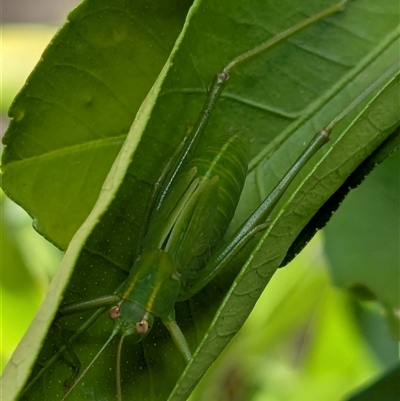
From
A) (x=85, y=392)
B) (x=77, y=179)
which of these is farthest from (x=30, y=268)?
(x=85, y=392)

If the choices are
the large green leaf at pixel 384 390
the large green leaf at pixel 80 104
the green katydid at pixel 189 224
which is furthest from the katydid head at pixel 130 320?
the large green leaf at pixel 384 390

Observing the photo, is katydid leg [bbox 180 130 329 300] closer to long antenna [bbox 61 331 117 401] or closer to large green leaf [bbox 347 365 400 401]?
long antenna [bbox 61 331 117 401]

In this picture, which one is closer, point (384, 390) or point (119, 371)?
point (119, 371)

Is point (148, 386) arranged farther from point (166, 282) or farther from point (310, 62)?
point (310, 62)

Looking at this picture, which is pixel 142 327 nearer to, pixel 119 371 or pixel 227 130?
pixel 119 371

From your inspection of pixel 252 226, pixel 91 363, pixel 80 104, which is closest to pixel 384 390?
pixel 252 226

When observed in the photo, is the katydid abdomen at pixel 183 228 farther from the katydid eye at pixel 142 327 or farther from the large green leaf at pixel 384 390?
the large green leaf at pixel 384 390

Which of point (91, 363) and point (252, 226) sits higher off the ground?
point (252, 226)
